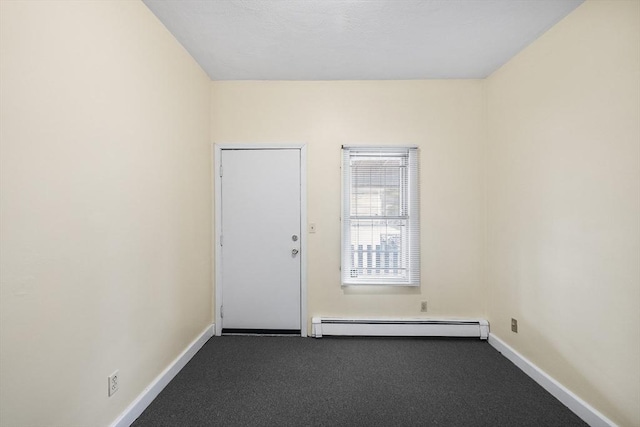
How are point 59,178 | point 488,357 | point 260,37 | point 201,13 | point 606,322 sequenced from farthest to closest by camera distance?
1. point 488,357
2. point 260,37
3. point 201,13
4. point 606,322
5. point 59,178

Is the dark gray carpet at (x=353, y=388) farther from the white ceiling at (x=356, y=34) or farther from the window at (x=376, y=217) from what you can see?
the white ceiling at (x=356, y=34)

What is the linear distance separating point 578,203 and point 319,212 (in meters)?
2.08

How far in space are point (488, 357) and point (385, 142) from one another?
2.31 meters

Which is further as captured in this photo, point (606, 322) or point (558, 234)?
point (558, 234)

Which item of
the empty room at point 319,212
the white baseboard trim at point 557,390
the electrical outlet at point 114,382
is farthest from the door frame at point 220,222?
the white baseboard trim at point 557,390

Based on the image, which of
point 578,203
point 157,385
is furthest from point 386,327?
point 157,385

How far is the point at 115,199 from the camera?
1.58 meters

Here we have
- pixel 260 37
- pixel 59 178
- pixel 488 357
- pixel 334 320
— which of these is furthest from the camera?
pixel 334 320

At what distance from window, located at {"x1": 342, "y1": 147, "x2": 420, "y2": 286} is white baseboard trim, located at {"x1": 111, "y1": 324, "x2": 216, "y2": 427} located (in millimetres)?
1590

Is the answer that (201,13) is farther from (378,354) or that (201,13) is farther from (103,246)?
(378,354)

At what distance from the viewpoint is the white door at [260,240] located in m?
2.90

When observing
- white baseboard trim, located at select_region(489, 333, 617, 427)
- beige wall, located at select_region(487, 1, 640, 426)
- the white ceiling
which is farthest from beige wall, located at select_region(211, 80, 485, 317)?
white baseboard trim, located at select_region(489, 333, 617, 427)

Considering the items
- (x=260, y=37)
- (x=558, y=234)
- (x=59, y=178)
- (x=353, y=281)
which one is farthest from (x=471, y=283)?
(x=59, y=178)

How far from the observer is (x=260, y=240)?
2.92 m
